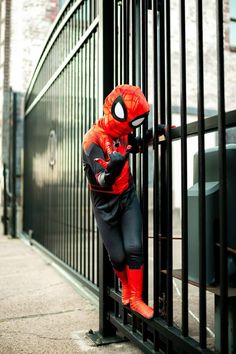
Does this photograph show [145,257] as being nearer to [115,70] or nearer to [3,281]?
[115,70]

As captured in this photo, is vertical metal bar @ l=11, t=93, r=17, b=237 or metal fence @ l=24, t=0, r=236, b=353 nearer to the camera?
metal fence @ l=24, t=0, r=236, b=353

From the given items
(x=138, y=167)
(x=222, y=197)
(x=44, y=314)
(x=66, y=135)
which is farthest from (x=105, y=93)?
(x=66, y=135)

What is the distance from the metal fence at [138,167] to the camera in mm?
1765

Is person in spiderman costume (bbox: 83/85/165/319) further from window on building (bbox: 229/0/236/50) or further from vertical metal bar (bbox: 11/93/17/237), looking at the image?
window on building (bbox: 229/0/236/50)

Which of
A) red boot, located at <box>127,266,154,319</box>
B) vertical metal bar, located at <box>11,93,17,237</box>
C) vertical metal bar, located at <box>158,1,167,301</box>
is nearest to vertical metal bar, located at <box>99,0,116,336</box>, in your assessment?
vertical metal bar, located at <box>158,1,167,301</box>

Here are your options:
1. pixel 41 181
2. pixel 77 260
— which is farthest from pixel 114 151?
pixel 41 181

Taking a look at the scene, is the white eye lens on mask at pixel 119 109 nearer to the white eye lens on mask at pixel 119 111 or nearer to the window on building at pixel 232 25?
the white eye lens on mask at pixel 119 111

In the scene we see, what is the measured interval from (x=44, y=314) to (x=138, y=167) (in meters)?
1.43

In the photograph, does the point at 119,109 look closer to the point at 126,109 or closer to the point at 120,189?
the point at 126,109

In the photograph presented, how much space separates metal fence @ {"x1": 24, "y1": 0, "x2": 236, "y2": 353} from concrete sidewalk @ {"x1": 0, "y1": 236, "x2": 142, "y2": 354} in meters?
0.19

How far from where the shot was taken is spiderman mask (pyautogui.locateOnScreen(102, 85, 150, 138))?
214 cm

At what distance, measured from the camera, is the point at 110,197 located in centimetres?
231

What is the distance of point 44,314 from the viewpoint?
323cm

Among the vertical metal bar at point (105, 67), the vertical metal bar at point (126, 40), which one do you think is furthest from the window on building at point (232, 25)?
the vertical metal bar at point (126, 40)
